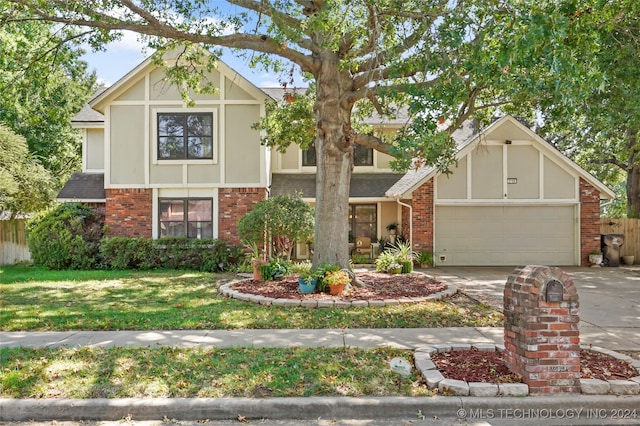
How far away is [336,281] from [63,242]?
10.4m

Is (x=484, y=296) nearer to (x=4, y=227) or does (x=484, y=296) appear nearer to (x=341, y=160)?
(x=341, y=160)

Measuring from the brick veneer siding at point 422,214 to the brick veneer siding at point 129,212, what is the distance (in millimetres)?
9084

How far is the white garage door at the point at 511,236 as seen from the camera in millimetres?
15516

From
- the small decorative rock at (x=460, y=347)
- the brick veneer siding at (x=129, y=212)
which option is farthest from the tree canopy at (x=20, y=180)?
the small decorative rock at (x=460, y=347)

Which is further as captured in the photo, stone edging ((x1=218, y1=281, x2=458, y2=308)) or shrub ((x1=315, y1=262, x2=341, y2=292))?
shrub ((x1=315, y1=262, x2=341, y2=292))

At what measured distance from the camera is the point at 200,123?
15.2 m

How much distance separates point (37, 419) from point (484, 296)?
27.2ft

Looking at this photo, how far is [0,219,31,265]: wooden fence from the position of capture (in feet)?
58.6

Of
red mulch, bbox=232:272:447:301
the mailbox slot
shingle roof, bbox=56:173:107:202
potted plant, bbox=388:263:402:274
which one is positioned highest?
shingle roof, bbox=56:173:107:202

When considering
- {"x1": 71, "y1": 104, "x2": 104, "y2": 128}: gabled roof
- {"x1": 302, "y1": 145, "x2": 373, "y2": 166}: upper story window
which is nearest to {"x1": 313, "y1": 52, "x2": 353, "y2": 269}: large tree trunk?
{"x1": 302, "y1": 145, "x2": 373, "y2": 166}: upper story window

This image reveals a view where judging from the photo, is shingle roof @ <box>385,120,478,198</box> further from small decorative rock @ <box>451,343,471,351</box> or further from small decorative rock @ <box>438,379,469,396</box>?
small decorative rock @ <box>438,379,469,396</box>

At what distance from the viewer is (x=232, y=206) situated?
1511cm

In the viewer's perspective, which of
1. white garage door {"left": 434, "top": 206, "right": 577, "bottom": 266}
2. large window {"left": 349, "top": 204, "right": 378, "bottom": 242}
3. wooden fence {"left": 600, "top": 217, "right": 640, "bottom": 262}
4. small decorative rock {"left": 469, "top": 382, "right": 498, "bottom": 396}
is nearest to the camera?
small decorative rock {"left": 469, "top": 382, "right": 498, "bottom": 396}

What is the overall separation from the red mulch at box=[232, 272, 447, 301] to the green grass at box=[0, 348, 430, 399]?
339 cm
